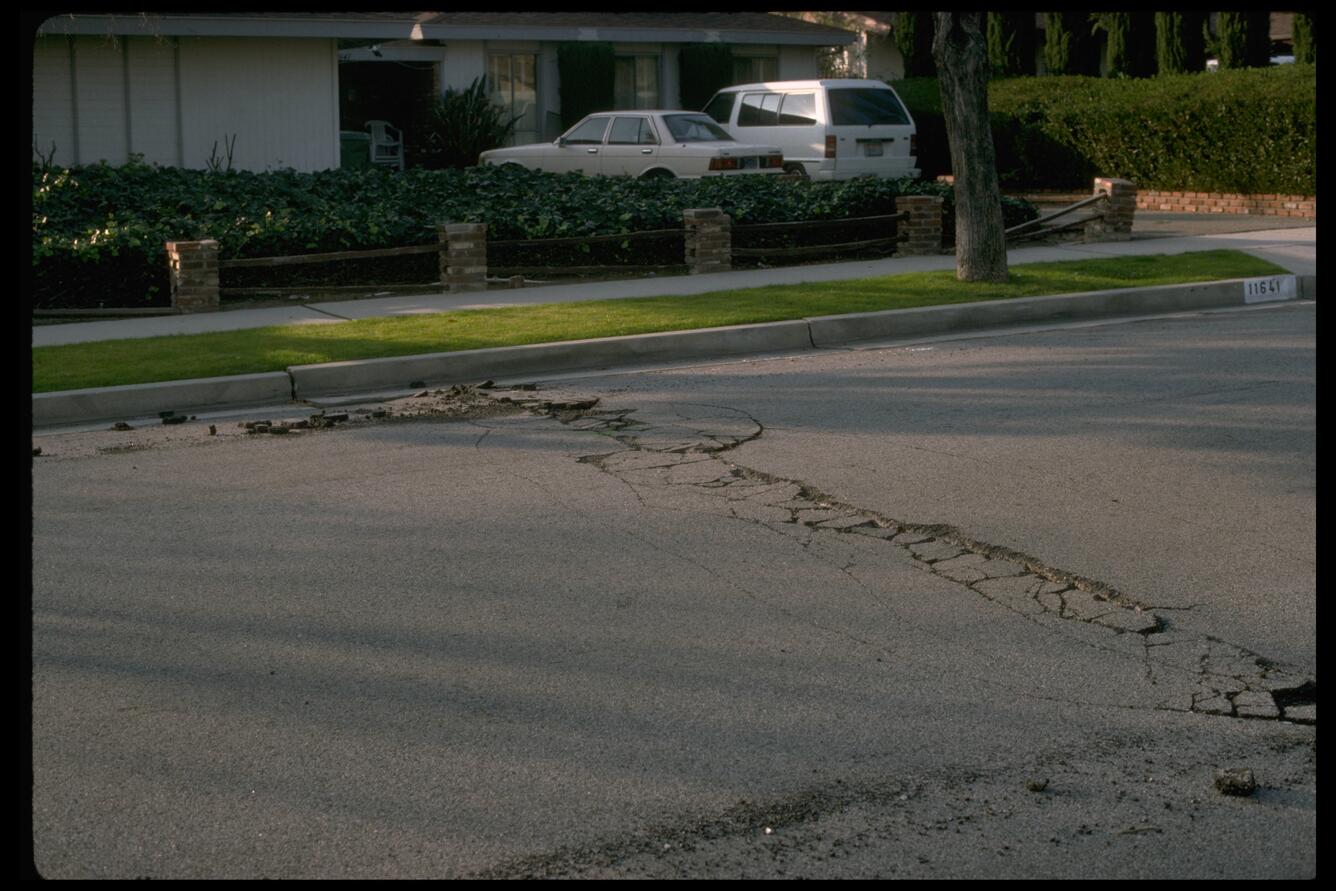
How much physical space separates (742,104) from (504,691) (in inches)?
822

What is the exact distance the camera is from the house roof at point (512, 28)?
771 inches

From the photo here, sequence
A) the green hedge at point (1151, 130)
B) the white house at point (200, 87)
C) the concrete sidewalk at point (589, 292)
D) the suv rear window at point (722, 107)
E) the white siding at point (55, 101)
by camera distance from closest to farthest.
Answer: the concrete sidewalk at point (589, 292) < the green hedge at point (1151, 130) < the white house at point (200, 87) < the white siding at point (55, 101) < the suv rear window at point (722, 107)

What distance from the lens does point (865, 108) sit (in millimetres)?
23094

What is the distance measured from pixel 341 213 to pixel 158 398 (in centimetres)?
604

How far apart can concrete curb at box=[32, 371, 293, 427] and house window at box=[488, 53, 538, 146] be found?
21.4 metres

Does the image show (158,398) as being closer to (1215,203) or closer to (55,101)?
(55,101)

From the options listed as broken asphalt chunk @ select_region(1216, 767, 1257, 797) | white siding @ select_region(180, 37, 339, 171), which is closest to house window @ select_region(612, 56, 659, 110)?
white siding @ select_region(180, 37, 339, 171)

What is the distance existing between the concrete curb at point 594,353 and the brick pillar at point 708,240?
3.50 metres

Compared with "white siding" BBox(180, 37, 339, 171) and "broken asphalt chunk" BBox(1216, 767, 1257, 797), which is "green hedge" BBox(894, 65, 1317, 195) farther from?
"white siding" BBox(180, 37, 339, 171)

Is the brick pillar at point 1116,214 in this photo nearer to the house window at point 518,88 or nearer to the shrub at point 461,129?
the shrub at point 461,129

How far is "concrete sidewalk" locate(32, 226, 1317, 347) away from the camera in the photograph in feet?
42.1

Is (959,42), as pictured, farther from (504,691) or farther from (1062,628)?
(504,691)

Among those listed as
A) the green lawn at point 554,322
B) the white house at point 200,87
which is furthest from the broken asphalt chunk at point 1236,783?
the white house at point 200,87
